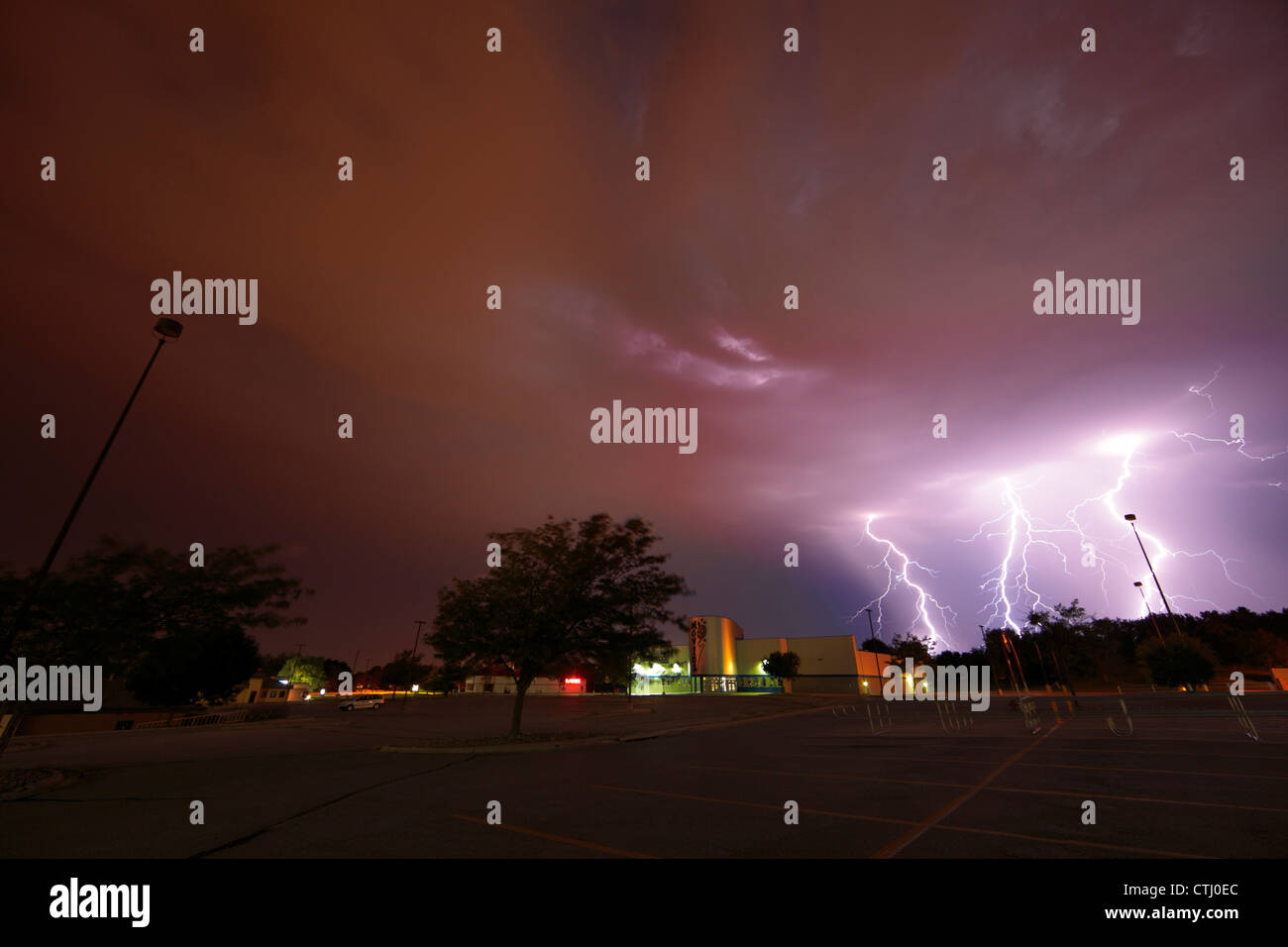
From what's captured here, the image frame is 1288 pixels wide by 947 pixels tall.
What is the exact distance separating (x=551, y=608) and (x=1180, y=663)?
51.3m

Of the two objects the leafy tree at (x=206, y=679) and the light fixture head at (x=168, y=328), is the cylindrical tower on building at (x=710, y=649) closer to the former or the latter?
the leafy tree at (x=206, y=679)

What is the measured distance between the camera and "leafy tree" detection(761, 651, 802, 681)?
2933 inches

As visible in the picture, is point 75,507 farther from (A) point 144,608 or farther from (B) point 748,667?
(B) point 748,667

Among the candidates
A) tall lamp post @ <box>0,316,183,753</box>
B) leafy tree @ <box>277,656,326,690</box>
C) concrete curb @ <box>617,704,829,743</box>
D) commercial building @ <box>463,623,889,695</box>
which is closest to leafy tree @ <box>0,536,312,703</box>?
tall lamp post @ <box>0,316,183,753</box>

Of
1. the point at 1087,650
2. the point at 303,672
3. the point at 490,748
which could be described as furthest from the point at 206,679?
the point at 1087,650

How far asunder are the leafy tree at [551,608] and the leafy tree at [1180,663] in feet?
153

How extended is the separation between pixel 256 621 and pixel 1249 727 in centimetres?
2611

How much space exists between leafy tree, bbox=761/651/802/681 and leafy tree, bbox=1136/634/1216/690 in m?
38.8

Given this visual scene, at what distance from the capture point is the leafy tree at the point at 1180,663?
133ft

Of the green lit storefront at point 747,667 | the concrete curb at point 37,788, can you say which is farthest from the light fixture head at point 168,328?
the green lit storefront at point 747,667

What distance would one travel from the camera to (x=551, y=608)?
1816 centimetres

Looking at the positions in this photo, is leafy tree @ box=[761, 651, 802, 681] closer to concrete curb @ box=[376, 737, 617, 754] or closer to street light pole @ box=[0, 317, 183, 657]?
concrete curb @ box=[376, 737, 617, 754]

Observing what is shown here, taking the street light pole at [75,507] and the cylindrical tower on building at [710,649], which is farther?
the cylindrical tower on building at [710,649]

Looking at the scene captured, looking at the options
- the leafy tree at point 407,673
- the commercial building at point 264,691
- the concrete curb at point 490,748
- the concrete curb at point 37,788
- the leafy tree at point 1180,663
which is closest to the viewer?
the concrete curb at point 37,788
